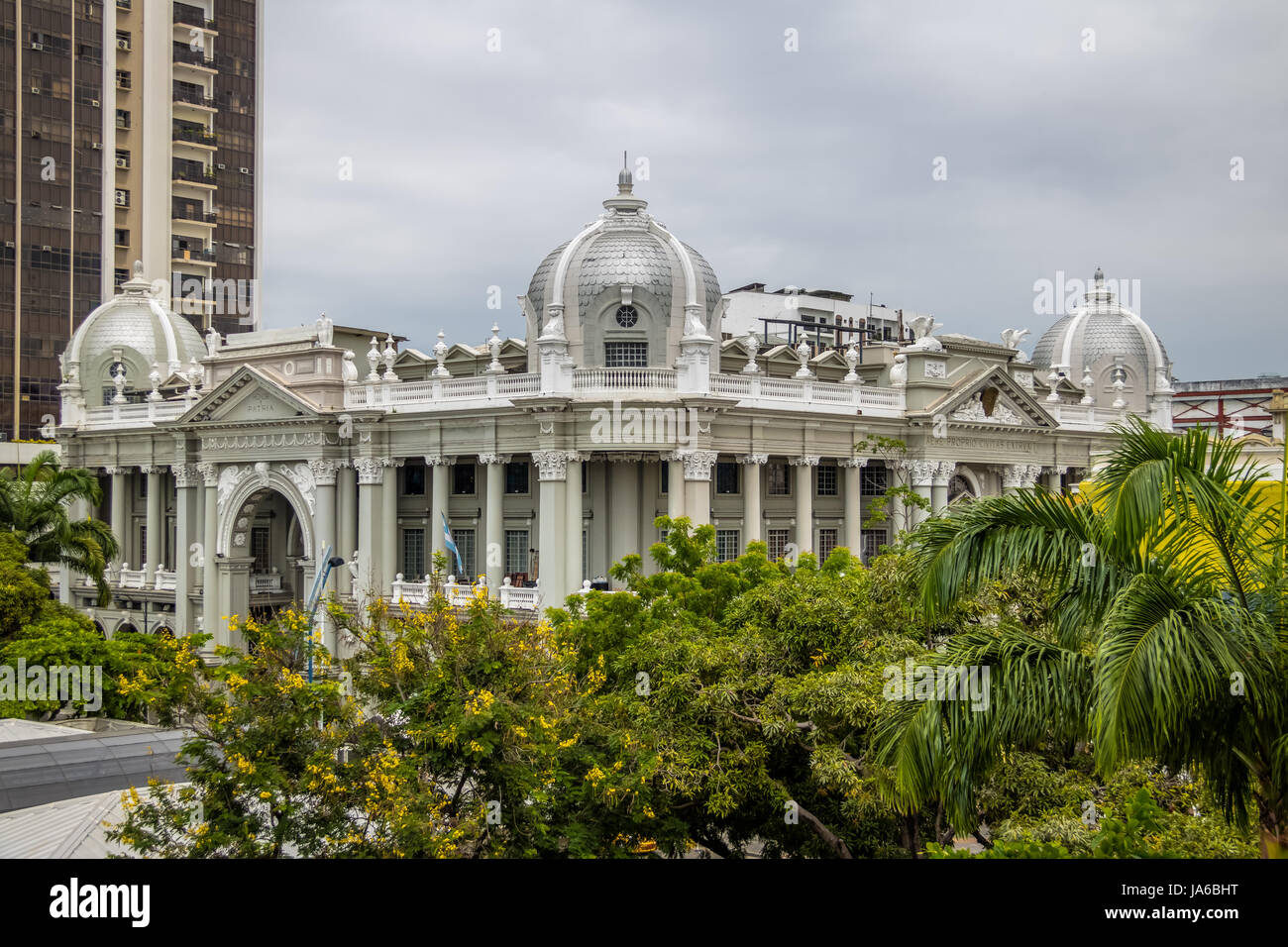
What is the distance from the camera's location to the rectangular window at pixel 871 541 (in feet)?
181

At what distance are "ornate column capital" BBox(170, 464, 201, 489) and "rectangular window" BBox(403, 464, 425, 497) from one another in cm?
1183

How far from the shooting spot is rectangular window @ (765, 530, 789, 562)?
51.6 m

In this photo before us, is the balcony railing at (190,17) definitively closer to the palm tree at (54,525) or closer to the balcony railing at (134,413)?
the balcony railing at (134,413)

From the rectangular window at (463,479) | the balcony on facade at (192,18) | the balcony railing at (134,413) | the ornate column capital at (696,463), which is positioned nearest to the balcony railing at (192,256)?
the balcony on facade at (192,18)

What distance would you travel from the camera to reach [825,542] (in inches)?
2114

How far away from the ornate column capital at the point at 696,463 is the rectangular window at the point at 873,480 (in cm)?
1332

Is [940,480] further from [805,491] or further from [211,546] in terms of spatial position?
[211,546]

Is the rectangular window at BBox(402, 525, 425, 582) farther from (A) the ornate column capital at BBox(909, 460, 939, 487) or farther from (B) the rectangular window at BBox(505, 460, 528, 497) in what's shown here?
(A) the ornate column capital at BBox(909, 460, 939, 487)

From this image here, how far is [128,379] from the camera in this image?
69625 millimetres

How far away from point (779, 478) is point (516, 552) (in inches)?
431

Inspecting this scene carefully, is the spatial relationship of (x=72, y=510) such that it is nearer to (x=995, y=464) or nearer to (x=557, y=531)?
(x=557, y=531)

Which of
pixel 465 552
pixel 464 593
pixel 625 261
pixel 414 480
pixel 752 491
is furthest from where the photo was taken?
pixel 414 480

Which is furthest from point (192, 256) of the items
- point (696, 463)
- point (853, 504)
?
point (696, 463)

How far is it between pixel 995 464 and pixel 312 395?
29.4 metres
